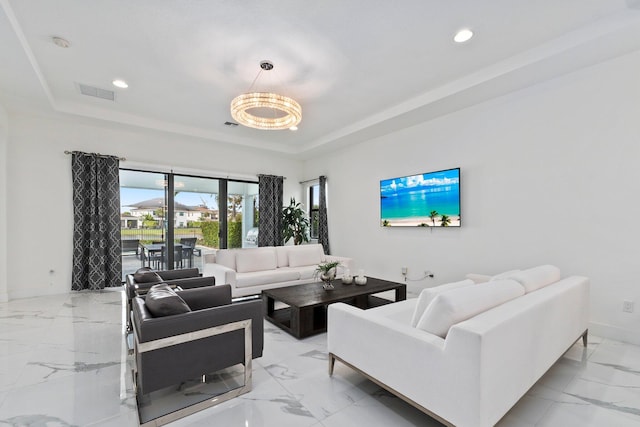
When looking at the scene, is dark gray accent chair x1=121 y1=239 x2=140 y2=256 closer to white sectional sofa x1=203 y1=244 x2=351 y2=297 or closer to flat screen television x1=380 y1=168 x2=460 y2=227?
white sectional sofa x1=203 y1=244 x2=351 y2=297

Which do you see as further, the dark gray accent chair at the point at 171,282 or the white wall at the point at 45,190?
the white wall at the point at 45,190

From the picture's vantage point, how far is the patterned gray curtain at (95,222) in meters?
4.68

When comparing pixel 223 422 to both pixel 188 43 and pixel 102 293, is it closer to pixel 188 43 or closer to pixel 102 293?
pixel 188 43

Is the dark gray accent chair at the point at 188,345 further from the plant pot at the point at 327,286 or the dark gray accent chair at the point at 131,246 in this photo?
the dark gray accent chair at the point at 131,246

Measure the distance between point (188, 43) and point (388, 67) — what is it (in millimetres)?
2094

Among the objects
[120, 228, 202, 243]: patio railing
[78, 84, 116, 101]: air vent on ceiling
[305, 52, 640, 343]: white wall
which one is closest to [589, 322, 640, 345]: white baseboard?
[305, 52, 640, 343]: white wall

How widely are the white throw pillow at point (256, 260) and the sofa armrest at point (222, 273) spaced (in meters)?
0.31

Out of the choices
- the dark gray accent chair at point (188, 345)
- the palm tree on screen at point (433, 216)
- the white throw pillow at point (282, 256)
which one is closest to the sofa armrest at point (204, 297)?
the dark gray accent chair at point (188, 345)

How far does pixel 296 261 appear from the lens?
5.03m

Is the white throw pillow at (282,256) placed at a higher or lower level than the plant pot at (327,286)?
higher

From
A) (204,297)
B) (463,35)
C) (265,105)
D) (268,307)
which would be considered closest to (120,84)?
(265,105)

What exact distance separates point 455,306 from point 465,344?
259 mm

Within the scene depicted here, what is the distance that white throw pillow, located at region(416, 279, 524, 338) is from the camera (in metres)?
1.61

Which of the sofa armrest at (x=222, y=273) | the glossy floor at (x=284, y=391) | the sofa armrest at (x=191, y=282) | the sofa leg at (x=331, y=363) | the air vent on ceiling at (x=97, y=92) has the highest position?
the air vent on ceiling at (x=97, y=92)
